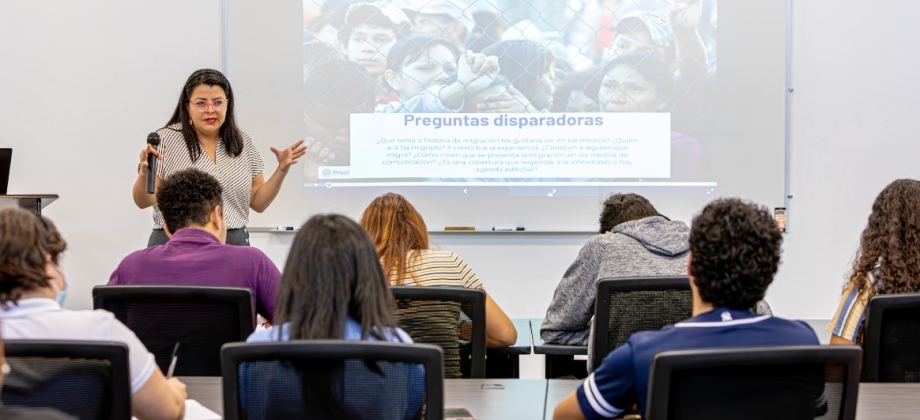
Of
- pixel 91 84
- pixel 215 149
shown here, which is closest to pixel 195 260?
pixel 215 149

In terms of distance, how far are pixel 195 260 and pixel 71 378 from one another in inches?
41.9

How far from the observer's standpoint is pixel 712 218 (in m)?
1.52

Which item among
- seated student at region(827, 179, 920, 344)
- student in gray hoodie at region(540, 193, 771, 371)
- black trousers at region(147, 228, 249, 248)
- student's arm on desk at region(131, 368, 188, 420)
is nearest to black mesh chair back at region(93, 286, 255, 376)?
student's arm on desk at region(131, 368, 188, 420)

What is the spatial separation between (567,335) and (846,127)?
2.83 meters

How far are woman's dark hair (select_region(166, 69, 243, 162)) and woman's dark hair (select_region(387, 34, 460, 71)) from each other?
126 cm

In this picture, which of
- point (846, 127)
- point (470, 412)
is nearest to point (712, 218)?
point (470, 412)

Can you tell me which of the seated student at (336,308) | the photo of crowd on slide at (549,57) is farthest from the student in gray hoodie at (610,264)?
the photo of crowd on slide at (549,57)

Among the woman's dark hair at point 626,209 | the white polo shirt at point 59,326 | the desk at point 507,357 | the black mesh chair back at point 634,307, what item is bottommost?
the desk at point 507,357

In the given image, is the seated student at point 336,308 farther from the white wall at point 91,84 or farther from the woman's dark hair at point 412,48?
the white wall at point 91,84

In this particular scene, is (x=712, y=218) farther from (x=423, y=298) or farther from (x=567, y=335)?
(x=567, y=335)

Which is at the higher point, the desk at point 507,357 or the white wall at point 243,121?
the white wall at point 243,121

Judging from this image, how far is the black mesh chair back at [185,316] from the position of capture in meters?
2.07

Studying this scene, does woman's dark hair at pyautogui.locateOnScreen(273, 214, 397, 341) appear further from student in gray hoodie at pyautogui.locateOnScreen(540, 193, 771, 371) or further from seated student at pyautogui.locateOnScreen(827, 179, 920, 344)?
seated student at pyautogui.locateOnScreen(827, 179, 920, 344)

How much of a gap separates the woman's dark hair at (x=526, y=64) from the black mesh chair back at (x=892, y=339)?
9.34ft
